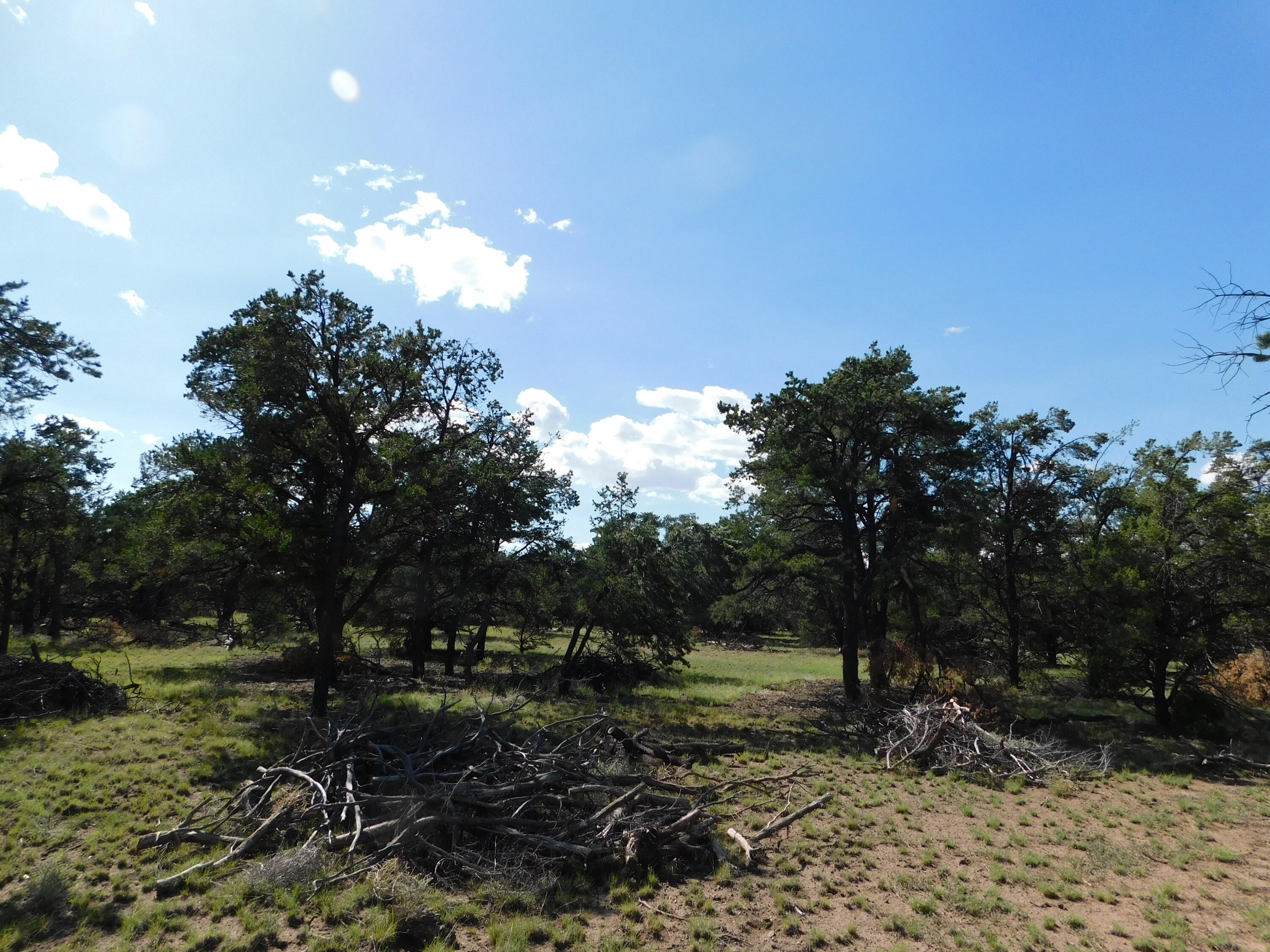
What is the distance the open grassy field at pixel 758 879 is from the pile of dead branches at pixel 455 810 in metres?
0.33

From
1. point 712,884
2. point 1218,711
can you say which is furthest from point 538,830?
point 1218,711

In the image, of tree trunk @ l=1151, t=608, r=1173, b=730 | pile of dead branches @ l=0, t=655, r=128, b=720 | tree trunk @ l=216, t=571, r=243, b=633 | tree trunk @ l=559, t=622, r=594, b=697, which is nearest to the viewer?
pile of dead branches @ l=0, t=655, r=128, b=720

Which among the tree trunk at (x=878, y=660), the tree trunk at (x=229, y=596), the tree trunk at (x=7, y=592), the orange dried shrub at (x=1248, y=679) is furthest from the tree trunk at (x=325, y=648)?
the orange dried shrub at (x=1248, y=679)

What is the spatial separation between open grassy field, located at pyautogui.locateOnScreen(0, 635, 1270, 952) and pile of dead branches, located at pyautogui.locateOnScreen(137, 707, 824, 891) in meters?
0.33

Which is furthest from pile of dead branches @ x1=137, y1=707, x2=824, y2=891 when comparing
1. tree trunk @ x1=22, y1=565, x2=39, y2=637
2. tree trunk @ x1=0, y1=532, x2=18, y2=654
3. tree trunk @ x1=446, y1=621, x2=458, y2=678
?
tree trunk @ x1=22, y1=565, x2=39, y2=637

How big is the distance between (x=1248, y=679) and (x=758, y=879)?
21.9m

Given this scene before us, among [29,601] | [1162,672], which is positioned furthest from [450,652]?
[29,601]

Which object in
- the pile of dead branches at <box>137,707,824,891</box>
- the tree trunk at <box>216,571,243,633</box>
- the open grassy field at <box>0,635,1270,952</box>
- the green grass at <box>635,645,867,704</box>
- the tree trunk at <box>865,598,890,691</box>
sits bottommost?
the green grass at <box>635,645,867,704</box>

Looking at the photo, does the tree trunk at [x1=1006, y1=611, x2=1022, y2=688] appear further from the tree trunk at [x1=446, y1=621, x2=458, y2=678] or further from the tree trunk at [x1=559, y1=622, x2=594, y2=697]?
the tree trunk at [x1=446, y1=621, x2=458, y2=678]

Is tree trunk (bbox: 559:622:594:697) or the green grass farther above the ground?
tree trunk (bbox: 559:622:594:697)

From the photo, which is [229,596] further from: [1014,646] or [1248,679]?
[1248,679]

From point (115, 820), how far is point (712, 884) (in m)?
7.88

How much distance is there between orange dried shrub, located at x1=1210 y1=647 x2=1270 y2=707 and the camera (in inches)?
710

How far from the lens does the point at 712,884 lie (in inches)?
273
